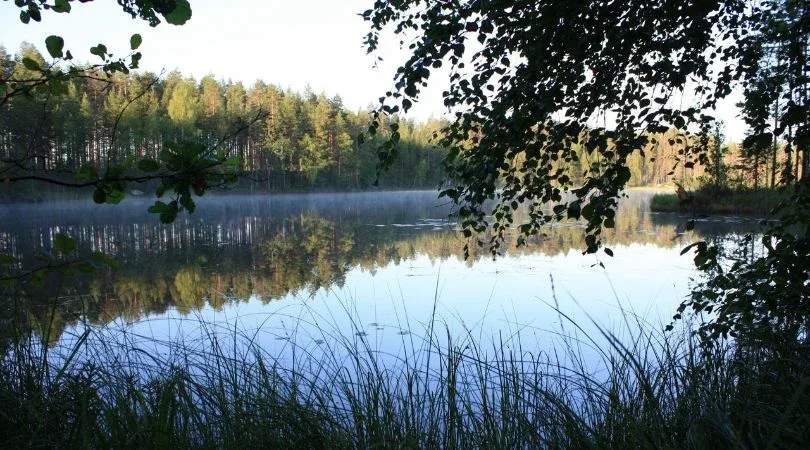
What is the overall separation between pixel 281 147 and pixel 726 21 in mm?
58391

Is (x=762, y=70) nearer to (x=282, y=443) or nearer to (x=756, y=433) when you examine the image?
(x=756, y=433)

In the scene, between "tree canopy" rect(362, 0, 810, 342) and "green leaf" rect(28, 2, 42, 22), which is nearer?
"green leaf" rect(28, 2, 42, 22)

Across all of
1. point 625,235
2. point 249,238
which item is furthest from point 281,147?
point 625,235

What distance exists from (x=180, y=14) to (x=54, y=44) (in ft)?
1.07

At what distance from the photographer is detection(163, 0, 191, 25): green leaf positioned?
152cm

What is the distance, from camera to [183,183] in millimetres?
1354

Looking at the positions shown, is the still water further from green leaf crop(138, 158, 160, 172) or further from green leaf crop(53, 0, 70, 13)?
green leaf crop(53, 0, 70, 13)

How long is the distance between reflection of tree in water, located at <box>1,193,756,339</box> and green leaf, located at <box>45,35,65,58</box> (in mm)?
3034

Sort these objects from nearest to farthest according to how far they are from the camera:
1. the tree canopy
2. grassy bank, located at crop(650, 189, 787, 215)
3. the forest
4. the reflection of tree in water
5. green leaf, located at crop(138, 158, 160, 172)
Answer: green leaf, located at crop(138, 158, 160, 172) < the tree canopy < the reflection of tree in water < grassy bank, located at crop(650, 189, 787, 215) < the forest

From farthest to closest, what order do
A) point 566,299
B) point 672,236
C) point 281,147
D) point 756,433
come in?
point 281,147 < point 672,236 < point 566,299 < point 756,433

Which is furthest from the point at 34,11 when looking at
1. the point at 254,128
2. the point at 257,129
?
the point at 257,129

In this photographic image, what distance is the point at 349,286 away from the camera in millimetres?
9391

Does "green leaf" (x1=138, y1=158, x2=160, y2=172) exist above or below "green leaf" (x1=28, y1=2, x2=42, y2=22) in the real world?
below

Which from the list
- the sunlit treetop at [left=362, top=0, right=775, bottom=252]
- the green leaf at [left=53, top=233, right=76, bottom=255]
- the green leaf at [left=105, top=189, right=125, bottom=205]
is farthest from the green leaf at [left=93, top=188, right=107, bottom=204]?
the sunlit treetop at [left=362, top=0, right=775, bottom=252]
